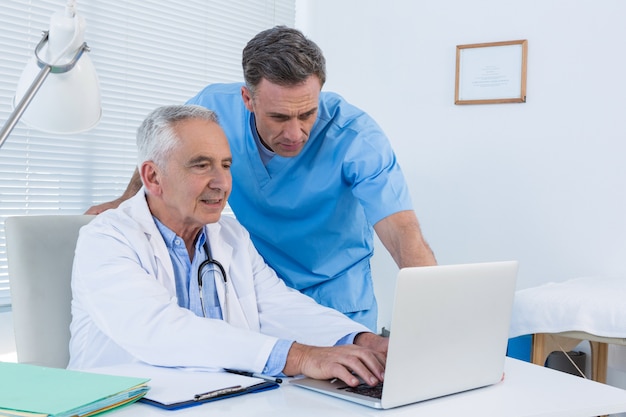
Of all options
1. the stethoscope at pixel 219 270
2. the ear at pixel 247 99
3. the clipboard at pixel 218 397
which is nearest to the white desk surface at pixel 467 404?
the clipboard at pixel 218 397

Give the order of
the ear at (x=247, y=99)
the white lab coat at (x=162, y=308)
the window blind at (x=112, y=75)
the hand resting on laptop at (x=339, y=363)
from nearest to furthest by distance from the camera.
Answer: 1. the hand resting on laptop at (x=339, y=363)
2. the white lab coat at (x=162, y=308)
3. the ear at (x=247, y=99)
4. the window blind at (x=112, y=75)

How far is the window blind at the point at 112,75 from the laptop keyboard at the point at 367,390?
5.28 ft

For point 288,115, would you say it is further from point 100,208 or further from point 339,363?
point 339,363

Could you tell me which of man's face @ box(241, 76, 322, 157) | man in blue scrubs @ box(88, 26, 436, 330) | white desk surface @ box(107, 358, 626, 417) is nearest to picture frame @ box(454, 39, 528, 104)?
man in blue scrubs @ box(88, 26, 436, 330)

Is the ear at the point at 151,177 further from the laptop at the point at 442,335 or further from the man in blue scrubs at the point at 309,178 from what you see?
the laptop at the point at 442,335

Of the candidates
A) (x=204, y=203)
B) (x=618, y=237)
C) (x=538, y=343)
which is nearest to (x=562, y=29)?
(x=618, y=237)

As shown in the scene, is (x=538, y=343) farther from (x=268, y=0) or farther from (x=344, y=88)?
(x=268, y=0)

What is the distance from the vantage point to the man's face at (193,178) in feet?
5.18

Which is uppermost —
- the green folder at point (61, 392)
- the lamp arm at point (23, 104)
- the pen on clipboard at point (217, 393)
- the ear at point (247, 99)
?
the ear at point (247, 99)

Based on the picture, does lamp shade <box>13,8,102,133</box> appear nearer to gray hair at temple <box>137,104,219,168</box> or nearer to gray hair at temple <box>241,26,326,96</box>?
gray hair at temple <box>137,104,219,168</box>

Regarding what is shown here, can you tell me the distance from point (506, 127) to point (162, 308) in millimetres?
2019

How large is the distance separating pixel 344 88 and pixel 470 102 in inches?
25.6

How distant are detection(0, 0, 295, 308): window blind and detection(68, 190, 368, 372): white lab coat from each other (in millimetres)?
1015

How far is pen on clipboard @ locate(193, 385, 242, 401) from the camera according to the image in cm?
104
